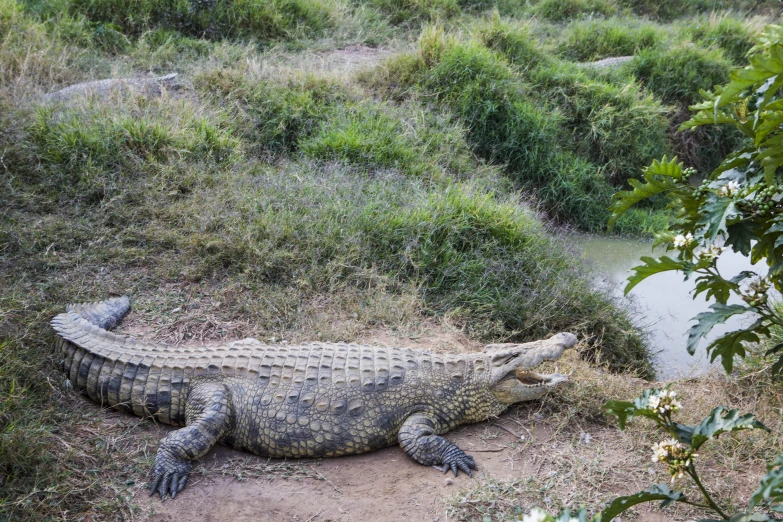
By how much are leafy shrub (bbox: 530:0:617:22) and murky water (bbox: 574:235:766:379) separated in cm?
543

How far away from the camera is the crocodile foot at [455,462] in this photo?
11.4ft

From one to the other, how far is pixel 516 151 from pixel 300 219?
3447 mm

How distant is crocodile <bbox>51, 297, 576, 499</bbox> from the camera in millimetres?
3545

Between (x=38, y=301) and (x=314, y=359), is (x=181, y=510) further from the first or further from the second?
(x=38, y=301)

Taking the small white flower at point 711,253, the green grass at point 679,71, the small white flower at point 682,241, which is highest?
the small white flower at point 682,241

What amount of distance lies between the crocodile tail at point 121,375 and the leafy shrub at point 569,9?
31.7 ft

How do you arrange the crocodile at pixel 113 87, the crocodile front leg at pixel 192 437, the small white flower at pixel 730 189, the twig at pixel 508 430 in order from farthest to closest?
the crocodile at pixel 113 87, the twig at pixel 508 430, the crocodile front leg at pixel 192 437, the small white flower at pixel 730 189

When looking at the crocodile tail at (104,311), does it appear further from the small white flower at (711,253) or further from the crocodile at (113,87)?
the small white flower at (711,253)

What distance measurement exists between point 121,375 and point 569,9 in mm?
10473

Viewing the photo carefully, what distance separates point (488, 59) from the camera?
811cm

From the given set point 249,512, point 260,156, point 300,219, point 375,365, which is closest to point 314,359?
point 375,365

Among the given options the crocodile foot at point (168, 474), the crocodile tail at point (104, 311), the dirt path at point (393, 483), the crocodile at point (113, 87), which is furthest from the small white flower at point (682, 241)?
the crocodile at point (113, 87)

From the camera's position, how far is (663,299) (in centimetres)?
653

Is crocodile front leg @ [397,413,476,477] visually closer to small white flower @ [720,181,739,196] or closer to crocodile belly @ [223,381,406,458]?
crocodile belly @ [223,381,406,458]
